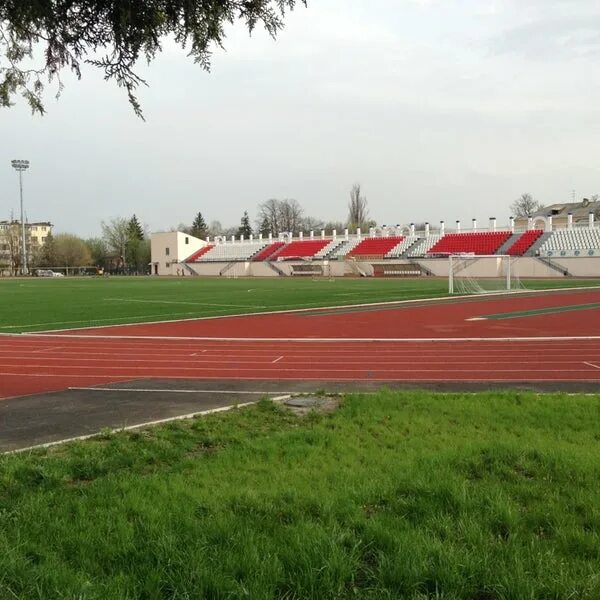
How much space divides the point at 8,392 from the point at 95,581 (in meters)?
7.92

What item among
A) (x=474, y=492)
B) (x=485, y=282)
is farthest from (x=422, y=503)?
(x=485, y=282)

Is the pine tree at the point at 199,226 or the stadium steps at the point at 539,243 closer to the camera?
the stadium steps at the point at 539,243

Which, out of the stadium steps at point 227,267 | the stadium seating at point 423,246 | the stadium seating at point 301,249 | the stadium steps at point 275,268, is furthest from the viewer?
the stadium steps at point 227,267

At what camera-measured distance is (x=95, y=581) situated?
308cm

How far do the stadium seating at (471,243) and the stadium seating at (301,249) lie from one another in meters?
22.3

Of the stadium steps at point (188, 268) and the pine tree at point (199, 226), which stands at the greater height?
the pine tree at point (199, 226)

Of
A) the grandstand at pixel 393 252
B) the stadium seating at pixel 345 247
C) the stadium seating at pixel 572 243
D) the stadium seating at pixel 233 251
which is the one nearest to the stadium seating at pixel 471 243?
the grandstand at pixel 393 252

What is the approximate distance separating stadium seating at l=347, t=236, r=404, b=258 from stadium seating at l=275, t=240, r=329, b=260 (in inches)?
305

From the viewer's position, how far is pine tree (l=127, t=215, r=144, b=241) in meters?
138

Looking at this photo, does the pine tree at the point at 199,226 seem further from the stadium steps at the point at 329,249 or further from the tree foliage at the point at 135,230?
the stadium steps at the point at 329,249

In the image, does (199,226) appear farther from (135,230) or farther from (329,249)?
(329,249)

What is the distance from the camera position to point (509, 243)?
72.7 m

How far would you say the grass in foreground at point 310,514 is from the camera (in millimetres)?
3029

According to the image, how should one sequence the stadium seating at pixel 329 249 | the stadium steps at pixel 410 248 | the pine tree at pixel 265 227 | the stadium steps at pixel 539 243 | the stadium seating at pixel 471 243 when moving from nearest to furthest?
1. the stadium steps at pixel 539 243
2. the stadium seating at pixel 471 243
3. the stadium steps at pixel 410 248
4. the stadium seating at pixel 329 249
5. the pine tree at pixel 265 227
